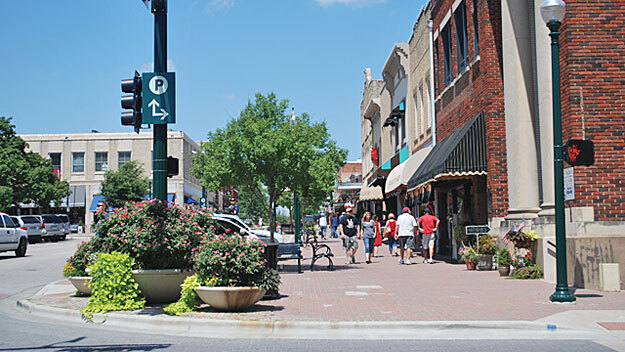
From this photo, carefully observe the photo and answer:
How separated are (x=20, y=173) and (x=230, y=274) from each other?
39420 millimetres

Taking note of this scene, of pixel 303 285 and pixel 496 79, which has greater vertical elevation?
pixel 496 79

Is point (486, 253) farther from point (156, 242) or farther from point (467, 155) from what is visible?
point (156, 242)

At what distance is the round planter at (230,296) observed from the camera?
954 centimetres

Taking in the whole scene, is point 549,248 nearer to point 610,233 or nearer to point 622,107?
point 610,233

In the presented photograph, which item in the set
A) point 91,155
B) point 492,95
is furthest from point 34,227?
point 492,95

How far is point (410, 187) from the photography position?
2317 cm

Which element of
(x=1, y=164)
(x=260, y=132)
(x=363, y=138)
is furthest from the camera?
(x=363, y=138)

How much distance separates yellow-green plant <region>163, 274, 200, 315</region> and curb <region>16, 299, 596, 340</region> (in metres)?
0.52

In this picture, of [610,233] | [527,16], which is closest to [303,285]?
[610,233]

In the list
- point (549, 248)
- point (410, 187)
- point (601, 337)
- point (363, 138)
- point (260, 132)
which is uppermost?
point (363, 138)

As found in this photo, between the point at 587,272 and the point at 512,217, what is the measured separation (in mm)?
3847

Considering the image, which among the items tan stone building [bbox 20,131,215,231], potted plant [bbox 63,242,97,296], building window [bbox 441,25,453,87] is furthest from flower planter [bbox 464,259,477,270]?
tan stone building [bbox 20,131,215,231]

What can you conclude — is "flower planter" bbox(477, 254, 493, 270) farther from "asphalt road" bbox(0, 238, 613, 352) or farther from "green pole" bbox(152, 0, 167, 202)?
"green pole" bbox(152, 0, 167, 202)

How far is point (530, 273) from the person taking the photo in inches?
573
